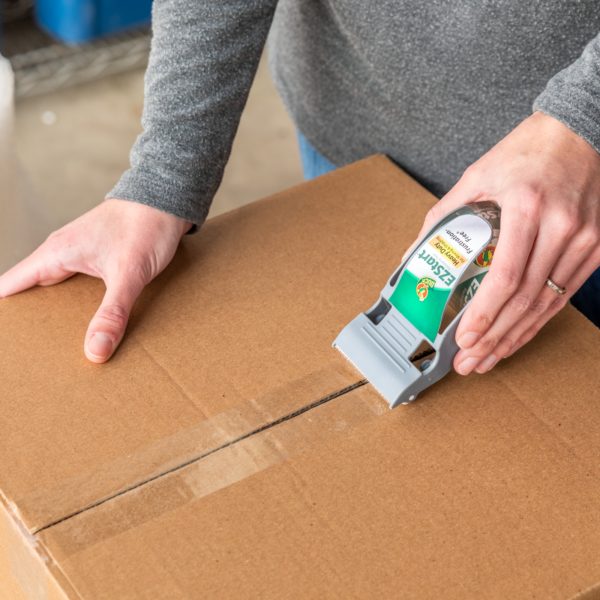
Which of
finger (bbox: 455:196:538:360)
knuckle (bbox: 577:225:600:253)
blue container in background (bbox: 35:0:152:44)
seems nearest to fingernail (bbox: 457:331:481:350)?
finger (bbox: 455:196:538:360)

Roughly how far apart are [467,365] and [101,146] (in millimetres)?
1503

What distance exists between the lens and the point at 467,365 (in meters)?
0.72

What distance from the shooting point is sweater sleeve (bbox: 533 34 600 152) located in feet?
2.41

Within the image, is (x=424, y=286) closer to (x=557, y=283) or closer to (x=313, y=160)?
(x=557, y=283)

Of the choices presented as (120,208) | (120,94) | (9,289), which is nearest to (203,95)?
(120,208)

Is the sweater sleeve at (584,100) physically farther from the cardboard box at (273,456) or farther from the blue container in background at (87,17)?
A: the blue container in background at (87,17)

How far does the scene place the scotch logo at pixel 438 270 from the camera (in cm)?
69

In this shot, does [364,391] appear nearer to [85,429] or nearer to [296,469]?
[296,469]

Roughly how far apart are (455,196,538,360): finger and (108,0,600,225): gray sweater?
98 mm

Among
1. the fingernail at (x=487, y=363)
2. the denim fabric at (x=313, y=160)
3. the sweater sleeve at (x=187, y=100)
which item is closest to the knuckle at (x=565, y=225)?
the fingernail at (x=487, y=363)

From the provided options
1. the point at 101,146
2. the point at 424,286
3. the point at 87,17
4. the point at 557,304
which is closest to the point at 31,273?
the point at 424,286

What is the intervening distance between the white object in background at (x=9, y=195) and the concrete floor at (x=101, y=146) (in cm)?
77

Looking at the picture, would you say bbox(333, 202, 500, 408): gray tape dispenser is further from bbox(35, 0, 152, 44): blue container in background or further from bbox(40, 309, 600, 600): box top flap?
bbox(35, 0, 152, 44): blue container in background

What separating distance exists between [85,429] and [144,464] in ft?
0.18
